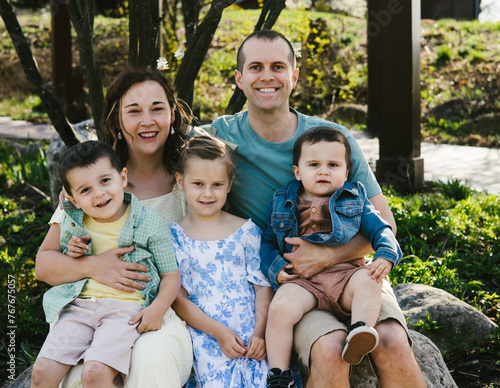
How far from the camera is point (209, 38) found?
351 cm

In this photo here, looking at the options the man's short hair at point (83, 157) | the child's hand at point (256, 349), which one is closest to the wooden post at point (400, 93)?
the child's hand at point (256, 349)

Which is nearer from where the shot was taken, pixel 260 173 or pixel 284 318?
pixel 284 318

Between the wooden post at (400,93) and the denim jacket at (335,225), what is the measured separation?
3.13m

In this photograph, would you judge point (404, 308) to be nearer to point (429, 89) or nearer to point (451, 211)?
point (451, 211)

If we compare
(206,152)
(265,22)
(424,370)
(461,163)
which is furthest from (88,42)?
(461,163)

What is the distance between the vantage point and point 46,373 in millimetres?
2131

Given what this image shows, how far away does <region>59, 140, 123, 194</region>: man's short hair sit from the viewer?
2340 millimetres

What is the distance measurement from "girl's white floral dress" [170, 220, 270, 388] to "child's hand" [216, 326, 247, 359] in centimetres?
3

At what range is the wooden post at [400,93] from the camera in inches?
215

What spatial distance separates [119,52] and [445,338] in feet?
37.9

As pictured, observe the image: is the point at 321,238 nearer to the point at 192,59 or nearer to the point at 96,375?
the point at 96,375

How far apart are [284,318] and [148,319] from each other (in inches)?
20.7

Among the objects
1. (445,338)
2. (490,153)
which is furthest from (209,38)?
(490,153)

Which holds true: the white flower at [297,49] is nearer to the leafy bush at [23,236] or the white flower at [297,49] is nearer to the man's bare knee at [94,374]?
the man's bare knee at [94,374]
